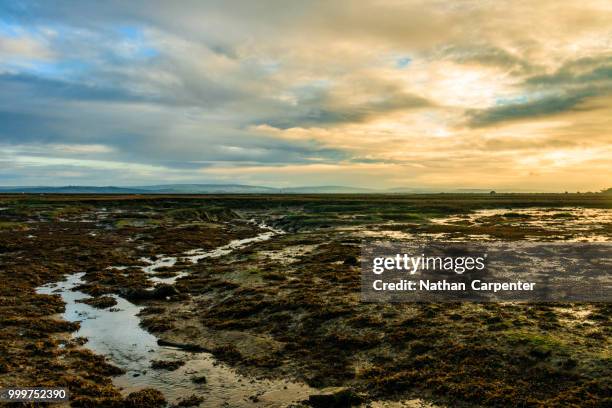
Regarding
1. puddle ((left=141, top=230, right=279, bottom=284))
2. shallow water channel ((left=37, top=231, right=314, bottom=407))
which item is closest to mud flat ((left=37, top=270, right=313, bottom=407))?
shallow water channel ((left=37, top=231, right=314, bottom=407))

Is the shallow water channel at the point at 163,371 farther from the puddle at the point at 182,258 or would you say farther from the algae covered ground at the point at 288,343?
the puddle at the point at 182,258

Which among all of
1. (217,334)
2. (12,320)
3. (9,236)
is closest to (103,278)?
(12,320)

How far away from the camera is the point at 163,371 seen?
62.8ft

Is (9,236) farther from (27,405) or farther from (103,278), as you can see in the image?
→ (27,405)

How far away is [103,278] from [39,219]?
70.4 meters

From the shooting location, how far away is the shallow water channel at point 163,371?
55.2ft

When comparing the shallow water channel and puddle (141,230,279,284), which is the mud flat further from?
puddle (141,230,279,284)

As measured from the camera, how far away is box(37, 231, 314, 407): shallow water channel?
16.8 metres

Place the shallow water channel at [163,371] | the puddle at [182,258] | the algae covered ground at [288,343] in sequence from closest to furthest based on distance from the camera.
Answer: the algae covered ground at [288,343], the shallow water channel at [163,371], the puddle at [182,258]

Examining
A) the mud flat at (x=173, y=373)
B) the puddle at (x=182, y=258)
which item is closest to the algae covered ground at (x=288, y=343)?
the mud flat at (x=173, y=373)

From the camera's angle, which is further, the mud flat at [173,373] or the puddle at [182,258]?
the puddle at [182,258]

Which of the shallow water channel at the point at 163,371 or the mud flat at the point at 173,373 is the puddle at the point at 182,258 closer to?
the shallow water channel at the point at 163,371

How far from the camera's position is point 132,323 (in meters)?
26.5

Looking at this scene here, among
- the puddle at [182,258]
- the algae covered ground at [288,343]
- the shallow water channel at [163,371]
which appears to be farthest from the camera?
the puddle at [182,258]
